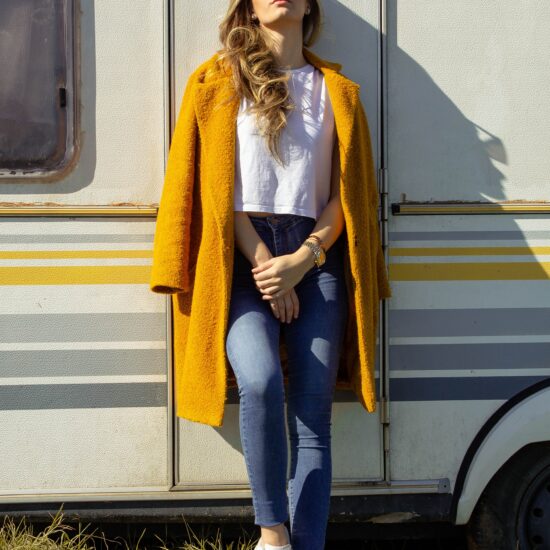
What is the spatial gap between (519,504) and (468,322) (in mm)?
750

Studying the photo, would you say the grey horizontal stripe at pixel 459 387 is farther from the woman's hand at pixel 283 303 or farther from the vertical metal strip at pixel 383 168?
the woman's hand at pixel 283 303

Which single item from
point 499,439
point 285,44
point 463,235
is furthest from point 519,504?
point 285,44

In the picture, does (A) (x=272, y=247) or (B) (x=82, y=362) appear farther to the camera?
(B) (x=82, y=362)

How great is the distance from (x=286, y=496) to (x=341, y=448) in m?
0.46

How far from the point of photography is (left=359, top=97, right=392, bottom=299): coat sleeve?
2.45 m

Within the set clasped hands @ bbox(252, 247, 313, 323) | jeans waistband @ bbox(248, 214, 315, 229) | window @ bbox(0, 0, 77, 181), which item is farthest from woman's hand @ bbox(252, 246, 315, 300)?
window @ bbox(0, 0, 77, 181)

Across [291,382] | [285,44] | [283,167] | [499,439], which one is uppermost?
[285,44]

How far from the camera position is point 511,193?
263cm

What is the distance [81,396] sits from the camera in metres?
2.57

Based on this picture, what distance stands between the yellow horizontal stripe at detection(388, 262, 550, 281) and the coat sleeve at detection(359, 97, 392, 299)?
94mm

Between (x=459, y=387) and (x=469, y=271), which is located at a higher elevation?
(x=469, y=271)

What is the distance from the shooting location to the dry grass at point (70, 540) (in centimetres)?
258

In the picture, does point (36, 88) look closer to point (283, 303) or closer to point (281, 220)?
point (281, 220)

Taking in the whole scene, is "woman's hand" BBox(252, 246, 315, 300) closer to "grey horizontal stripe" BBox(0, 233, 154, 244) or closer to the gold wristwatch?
the gold wristwatch
